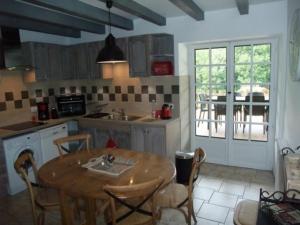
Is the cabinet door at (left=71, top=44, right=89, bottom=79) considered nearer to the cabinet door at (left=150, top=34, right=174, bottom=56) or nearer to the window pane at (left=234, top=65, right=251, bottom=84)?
the cabinet door at (left=150, top=34, right=174, bottom=56)

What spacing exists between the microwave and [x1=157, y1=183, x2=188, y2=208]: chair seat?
2.65 meters

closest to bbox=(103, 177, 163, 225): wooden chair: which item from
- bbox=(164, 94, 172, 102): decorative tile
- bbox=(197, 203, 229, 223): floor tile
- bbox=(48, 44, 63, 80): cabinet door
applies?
bbox=(197, 203, 229, 223): floor tile

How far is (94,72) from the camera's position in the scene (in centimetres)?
432

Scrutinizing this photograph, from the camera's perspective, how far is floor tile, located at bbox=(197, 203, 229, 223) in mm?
2652

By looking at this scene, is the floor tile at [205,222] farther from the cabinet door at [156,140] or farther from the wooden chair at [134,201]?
the cabinet door at [156,140]

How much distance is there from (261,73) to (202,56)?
95cm

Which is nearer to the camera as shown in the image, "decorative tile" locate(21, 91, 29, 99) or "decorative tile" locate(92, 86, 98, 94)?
"decorative tile" locate(21, 91, 29, 99)

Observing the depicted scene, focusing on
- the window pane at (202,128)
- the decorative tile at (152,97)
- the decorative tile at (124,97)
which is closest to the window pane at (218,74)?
the window pane at (202,128)

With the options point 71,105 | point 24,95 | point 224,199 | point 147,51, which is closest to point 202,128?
point 224,199

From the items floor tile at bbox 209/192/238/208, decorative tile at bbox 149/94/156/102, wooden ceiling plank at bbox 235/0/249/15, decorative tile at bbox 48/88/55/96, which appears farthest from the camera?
decorative tile at bbox 48/88/55/96

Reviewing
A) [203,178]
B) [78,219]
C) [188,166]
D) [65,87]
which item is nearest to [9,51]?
[65,87]

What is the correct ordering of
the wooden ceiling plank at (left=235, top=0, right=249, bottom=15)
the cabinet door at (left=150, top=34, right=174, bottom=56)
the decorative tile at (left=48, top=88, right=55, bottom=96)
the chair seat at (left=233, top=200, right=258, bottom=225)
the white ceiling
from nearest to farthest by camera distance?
the chair seat at (left=233, top=200, right=258, bottom=225), the wooden ceiling plank at (left=235, top=0, right=249, bottom=15), the white ceiling, the cabinet door at (left=150, top=34, right=174, bottom=56), the decorative tile at (left=48, top=88, right=55, bottom=96)

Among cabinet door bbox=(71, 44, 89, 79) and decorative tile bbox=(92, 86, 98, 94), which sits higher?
cabinet door bbox=(71, 44, 89, 79)

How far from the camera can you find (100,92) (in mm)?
4699
